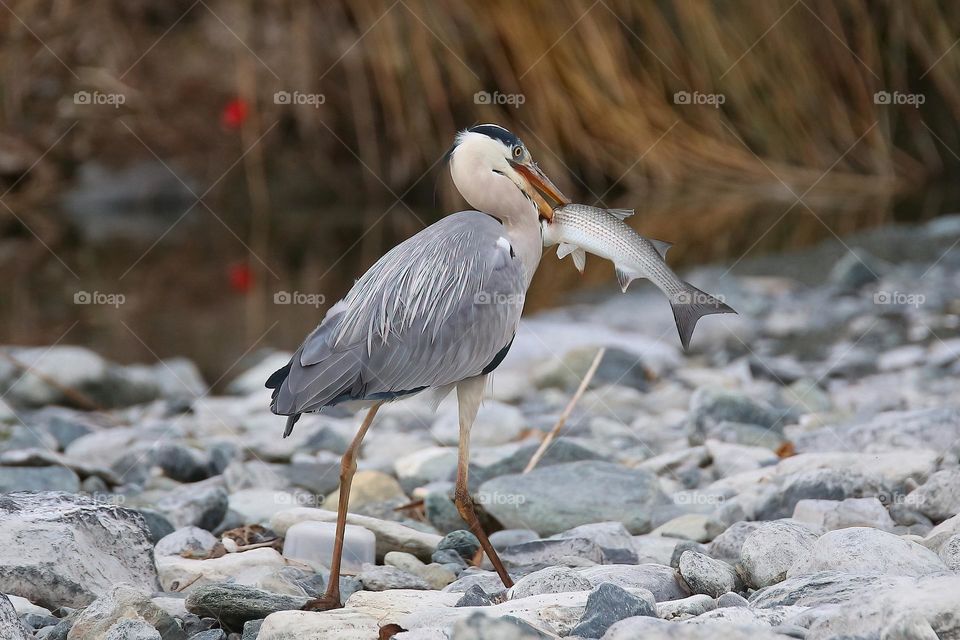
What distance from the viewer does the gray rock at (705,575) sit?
3068mm

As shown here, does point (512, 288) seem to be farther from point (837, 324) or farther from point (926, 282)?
point (926, 282)

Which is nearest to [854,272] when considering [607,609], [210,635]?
[607,609]

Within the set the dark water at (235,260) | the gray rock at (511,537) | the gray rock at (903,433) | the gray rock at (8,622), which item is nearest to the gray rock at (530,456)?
the gray rock at (511,537)

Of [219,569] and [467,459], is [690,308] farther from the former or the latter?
[219,569]

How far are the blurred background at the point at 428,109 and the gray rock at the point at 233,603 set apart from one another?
30.4 ft

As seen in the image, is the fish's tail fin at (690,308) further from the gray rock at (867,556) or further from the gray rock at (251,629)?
the gray rock at (251,629)

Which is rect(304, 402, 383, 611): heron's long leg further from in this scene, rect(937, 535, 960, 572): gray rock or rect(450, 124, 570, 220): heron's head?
rect(937, 535, 960, 572): gray rock

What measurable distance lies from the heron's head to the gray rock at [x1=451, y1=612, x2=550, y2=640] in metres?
1.68

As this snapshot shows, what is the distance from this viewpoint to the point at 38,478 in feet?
15.1

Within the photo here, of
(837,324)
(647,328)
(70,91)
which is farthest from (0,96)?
(837,324)

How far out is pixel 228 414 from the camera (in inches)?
249

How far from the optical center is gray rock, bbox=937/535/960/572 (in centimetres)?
302

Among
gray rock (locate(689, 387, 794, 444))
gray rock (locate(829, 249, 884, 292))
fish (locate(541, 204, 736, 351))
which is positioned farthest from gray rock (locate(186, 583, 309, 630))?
gray rock (locate(829, 249, 884, 292))

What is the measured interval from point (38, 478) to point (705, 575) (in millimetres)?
2706
